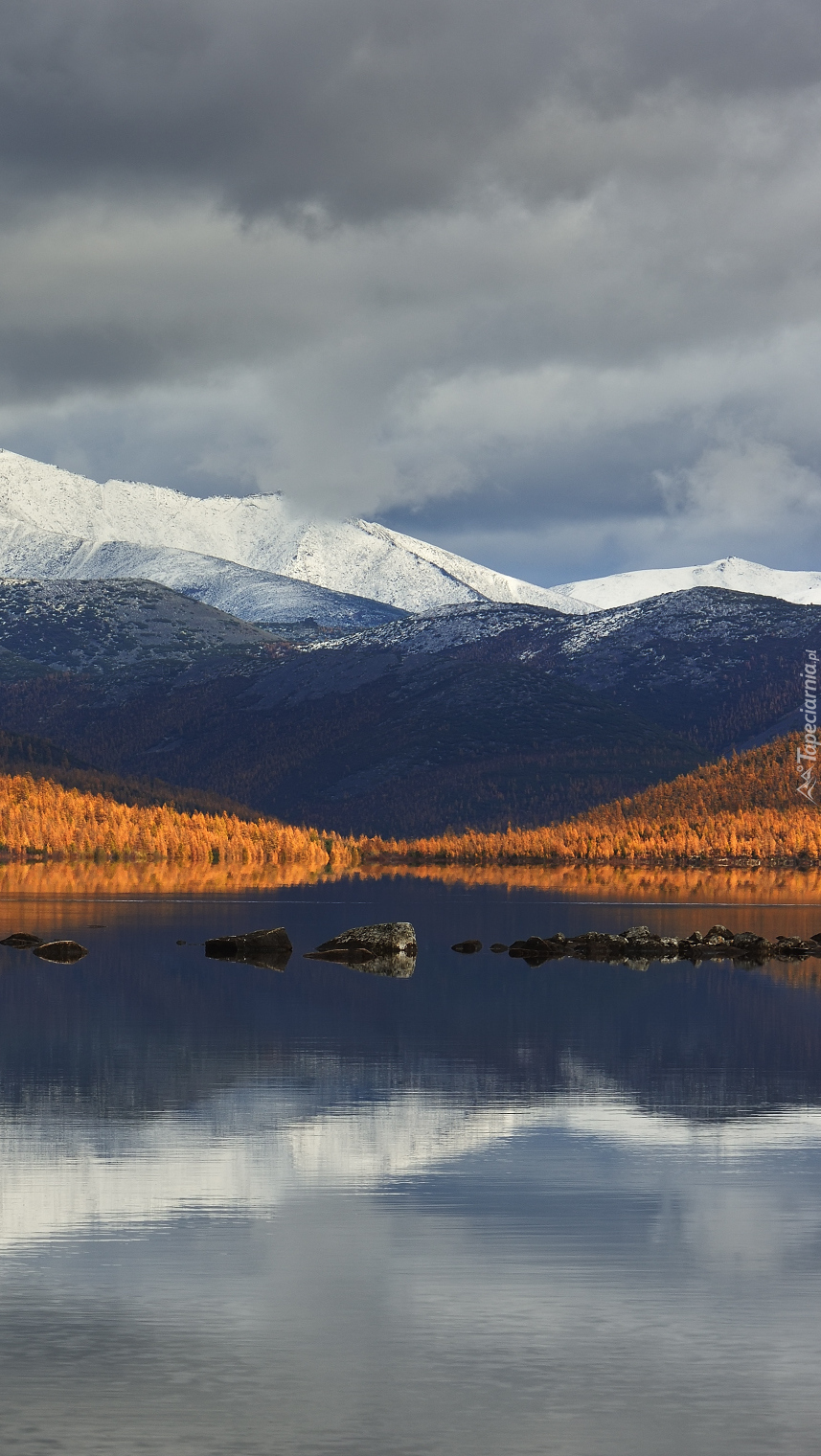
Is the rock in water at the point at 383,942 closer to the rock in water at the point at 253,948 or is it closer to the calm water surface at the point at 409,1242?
the rock in water at the point at 253,948

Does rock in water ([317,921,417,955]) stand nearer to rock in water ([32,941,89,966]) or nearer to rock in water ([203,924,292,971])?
rock in water ([203,924,292,971])

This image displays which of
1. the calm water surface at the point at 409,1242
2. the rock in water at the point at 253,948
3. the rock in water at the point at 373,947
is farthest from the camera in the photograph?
the rock in water at the point at 373,947

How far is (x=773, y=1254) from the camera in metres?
32.9

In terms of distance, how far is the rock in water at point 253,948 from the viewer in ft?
394

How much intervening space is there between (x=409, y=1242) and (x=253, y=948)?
90475 millimetres

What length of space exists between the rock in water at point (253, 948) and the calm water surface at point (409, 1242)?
4780 cm

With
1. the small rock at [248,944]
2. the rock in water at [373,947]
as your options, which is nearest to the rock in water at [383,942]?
the rock in water at [373,947]

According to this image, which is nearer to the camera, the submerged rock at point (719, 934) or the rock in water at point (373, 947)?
the rock in water at point (373, 947)

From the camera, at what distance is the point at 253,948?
123062 mm

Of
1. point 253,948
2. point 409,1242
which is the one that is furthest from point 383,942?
point 409,1242

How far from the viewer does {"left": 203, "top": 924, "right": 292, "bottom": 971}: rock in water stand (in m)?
120

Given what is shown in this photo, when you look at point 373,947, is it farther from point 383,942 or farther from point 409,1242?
point 409,1242

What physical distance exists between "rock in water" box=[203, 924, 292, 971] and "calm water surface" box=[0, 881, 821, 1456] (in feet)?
157

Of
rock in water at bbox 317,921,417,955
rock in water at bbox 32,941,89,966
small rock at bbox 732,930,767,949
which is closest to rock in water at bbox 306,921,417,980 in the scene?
rock in water at bbox 317,921,417,955
